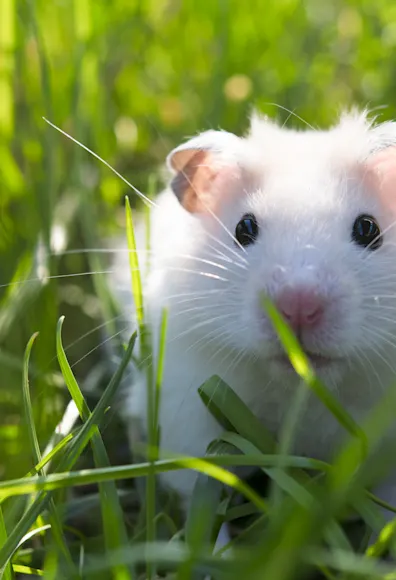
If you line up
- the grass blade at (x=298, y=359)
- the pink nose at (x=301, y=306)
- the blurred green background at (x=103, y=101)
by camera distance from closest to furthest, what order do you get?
1. the grass blade at (x=298, y=359)
2. the pink nose at (x=301, y=306)
3. the blurred green background at (x=103, y=101)

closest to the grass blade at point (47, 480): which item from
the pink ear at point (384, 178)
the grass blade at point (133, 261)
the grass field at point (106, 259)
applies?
the grass field at point (106, 259)

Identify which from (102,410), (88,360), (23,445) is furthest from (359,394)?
(88,360)

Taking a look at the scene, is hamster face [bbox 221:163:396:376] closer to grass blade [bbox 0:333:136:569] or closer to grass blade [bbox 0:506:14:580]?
grass blade [bbox 0:333:136:569]

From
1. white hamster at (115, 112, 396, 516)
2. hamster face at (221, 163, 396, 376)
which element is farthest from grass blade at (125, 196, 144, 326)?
hamster face at (221, 163, 396, 376)

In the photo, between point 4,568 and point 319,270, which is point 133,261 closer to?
point 319,270

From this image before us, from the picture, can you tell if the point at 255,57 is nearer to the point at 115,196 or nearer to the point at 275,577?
the point at 115,196

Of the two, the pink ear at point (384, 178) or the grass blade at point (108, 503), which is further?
the pink ear at point (384, 178)

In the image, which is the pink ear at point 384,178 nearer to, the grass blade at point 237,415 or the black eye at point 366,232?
the black eye at point 366,232
